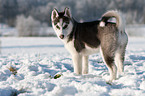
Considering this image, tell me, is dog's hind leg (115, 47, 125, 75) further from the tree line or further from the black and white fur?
the tree line

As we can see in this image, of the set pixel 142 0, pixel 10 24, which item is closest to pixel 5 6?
pixel 10 24

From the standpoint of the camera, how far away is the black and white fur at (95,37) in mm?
3752

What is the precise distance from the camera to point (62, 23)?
3879 millimetres

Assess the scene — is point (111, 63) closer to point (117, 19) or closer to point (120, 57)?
point (120, 57)

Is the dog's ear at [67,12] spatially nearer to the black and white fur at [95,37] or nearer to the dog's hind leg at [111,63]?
the black and white fur at [95,37]

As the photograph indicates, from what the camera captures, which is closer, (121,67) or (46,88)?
(46,88)

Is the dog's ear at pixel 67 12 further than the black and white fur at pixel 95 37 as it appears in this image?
Yes

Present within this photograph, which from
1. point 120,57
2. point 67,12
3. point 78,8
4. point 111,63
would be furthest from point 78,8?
point 111,63

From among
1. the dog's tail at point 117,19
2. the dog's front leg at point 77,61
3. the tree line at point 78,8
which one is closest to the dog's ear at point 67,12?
the dog's tail at point 117,19

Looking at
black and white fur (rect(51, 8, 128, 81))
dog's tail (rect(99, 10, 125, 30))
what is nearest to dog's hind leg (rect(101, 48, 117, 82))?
black and white fur (rect(51, 8, 128, 81))

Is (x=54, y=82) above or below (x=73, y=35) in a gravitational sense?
below

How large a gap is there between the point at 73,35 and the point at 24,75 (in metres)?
1.64

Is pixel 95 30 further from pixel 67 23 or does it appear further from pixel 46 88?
pixel 46 88

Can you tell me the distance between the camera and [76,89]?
2848 mm
